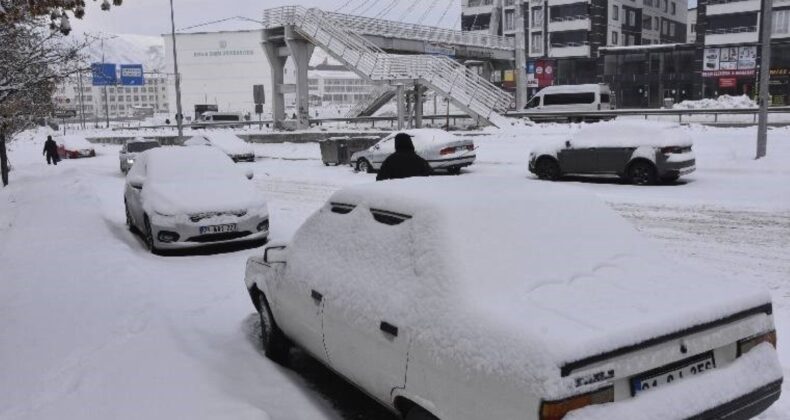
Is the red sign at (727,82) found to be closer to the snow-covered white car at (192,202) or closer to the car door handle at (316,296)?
the snow-covered white car at (192,202)

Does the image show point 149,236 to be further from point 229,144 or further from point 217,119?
point 217,119

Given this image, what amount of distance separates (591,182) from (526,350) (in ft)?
49.2

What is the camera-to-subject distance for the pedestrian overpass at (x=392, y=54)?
35.1 m

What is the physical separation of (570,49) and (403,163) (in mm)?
63514

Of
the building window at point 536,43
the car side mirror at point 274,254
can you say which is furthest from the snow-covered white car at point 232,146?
the building window at point 536,43

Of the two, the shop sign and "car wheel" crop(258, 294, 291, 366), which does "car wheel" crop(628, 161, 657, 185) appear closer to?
"car wheel" crop(258, 294, 291, 366)

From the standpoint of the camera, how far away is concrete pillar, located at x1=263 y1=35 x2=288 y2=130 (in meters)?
43.9

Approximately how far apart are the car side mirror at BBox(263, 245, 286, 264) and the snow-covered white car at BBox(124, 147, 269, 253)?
4.64m

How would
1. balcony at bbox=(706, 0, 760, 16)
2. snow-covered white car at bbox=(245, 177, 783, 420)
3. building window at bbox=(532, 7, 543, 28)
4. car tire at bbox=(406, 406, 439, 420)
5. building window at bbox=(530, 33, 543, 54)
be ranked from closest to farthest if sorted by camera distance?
snow-covered white car at bbox=(245, 177, 783, 420) → car tire at bbox=(406, 406, 439, 420) → balcony at bbox=(706, 0, 760, 16) → building window at bbox=(532, 7, 543, 28) → building window at bbox=(530, 33, 543, 54)

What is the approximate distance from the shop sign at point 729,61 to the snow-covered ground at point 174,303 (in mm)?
42364

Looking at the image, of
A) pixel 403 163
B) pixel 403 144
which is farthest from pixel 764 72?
pixel 403 163

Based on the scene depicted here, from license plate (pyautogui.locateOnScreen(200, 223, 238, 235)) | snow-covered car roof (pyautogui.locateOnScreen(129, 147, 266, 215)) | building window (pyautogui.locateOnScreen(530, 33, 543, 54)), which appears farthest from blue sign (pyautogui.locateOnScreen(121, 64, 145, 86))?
license plate (pyautogui.locateOnScreen(200, 223, 238, 235))

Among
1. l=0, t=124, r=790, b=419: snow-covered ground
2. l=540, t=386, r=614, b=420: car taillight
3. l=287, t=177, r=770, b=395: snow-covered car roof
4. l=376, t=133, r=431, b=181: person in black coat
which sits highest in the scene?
l=376, t=133, r=431, b=181: person in black coat

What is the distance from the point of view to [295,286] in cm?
464
